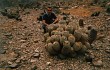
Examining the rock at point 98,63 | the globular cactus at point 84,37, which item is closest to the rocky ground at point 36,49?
the rock at point 98,63

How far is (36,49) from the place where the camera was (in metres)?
8.90

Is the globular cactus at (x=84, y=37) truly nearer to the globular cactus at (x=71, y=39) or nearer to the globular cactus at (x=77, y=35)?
the globular cactus at (x=77, y=35)

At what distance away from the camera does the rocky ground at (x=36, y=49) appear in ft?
25.4

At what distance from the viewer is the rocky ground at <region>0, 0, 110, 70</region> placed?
305 inches

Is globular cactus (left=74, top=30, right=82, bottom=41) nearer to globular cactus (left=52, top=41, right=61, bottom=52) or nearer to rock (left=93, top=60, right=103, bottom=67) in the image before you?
globular cactus (left=52, top=41, right=61, bottom=52)

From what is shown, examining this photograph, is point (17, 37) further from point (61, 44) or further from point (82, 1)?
point (82, 1)

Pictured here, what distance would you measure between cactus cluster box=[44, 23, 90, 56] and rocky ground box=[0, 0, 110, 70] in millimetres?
206

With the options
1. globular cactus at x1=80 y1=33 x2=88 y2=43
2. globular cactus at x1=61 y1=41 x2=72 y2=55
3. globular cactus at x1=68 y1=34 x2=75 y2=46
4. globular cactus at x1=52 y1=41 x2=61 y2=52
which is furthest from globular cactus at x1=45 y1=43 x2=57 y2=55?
globular cactus at x1=80 y1=33 x2=88 y2=43

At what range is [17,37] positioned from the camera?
10.3m

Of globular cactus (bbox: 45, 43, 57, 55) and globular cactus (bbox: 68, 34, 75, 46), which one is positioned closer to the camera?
globular cactus (bbox: 68, 34, 75, 46)

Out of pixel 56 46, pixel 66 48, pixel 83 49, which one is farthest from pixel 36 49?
pixel 83 49

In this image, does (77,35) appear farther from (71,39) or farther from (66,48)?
(66,48)

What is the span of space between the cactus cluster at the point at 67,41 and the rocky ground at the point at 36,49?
8.1 inches

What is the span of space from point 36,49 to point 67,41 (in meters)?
1.38
